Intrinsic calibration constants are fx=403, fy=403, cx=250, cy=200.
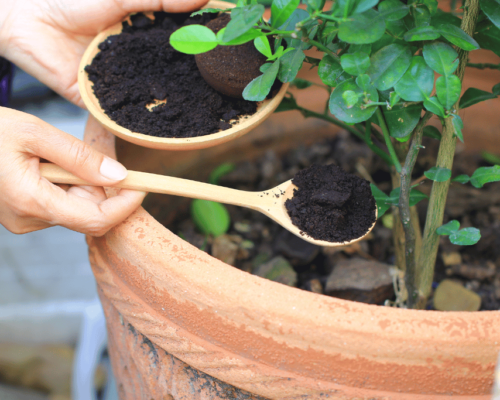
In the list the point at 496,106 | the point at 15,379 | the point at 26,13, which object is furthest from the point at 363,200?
the point at 15,379

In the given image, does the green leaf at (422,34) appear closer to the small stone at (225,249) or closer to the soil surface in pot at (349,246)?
the soil surface in pot at (349,246)

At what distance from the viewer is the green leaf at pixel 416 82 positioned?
501 millimetres

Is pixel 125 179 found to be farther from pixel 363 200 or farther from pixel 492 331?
pixel 492 331

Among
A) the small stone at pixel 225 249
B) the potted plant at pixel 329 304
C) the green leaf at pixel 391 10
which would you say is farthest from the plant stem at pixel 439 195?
the small stone at pixel 225 249

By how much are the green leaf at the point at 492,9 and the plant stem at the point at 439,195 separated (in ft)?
0.08

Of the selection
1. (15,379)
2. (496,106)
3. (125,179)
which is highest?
(125,179)

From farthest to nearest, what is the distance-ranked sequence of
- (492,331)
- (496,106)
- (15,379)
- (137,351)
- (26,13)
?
(15,379)
(496,106)
(26,13)
(137,351)
(492,331)

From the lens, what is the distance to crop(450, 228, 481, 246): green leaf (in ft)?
1.89

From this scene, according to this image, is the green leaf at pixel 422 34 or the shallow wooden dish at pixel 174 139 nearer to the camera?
the green leaf at pixel 422 34

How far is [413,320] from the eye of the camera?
18.7 inches

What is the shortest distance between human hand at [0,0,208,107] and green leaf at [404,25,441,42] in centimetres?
60

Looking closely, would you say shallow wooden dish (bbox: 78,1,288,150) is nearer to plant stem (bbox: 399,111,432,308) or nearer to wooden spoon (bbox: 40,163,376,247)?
wooden spoon (bbox: 40,163,376,247)

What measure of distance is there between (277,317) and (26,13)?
0.93 metres

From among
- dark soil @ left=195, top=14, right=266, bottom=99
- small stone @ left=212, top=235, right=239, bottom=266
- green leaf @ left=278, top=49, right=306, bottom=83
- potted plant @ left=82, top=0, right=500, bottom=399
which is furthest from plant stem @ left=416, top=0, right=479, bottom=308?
small stone @ left=212, top=235, right=239, bottom=266
